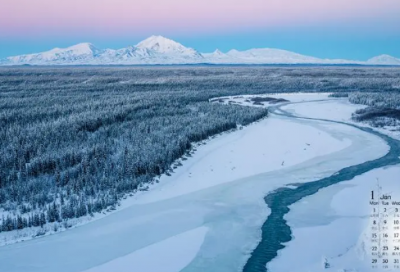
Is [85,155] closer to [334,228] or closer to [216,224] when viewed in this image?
[216,224]

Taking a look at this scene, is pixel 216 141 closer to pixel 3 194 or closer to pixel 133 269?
pixel 3 194

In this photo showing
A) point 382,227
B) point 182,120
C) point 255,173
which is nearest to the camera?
point 382,227

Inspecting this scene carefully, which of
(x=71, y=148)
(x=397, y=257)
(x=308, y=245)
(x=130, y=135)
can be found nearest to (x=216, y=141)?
(x=130, y=135)

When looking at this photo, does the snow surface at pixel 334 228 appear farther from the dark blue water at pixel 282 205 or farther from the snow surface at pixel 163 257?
the snow surface at pixel 163 257
